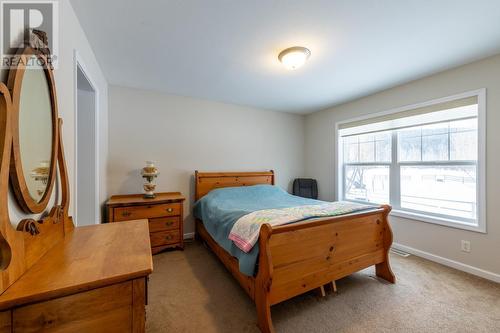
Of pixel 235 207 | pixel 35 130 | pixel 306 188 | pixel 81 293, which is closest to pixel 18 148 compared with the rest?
pixel 35 130

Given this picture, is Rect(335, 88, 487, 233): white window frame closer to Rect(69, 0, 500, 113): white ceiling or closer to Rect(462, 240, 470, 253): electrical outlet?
Rect(462, 240, 470, 253): electrical outlet

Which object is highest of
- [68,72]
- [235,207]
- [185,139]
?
[68,72]

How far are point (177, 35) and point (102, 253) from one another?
1785 mm

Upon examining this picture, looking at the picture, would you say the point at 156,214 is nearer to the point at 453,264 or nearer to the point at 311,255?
the point at 311,255

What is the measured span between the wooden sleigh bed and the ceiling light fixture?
1.56 m

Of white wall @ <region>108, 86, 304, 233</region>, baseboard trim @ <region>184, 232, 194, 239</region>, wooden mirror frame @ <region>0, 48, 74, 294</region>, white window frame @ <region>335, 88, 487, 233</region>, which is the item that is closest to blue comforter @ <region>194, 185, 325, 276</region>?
baseboard trim @ <region>184, 232, 194, 239</region>

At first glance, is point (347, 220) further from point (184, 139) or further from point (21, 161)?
point (184, 139)

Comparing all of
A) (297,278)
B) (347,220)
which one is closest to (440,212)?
(347,220)

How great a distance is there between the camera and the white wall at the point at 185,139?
2.93 meters

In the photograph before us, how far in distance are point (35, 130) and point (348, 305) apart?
240 cm

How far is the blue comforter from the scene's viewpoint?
1604 mm

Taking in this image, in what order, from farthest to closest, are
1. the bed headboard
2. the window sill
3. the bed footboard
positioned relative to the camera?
the bed headboard → the window sill → the bed footboard

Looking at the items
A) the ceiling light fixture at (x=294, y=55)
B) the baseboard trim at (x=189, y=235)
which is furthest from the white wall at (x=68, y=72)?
the baseboard trim at (x=189, y=235)

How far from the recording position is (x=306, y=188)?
4.20 metres
